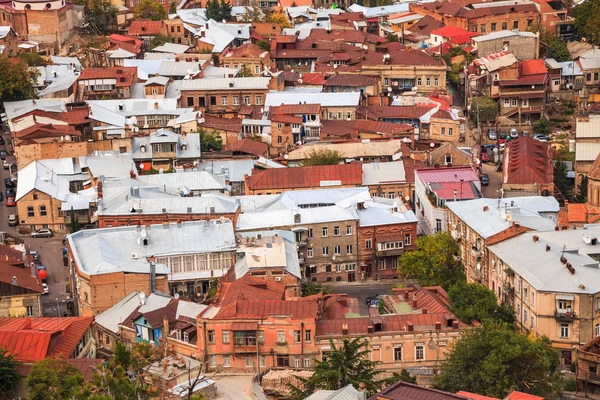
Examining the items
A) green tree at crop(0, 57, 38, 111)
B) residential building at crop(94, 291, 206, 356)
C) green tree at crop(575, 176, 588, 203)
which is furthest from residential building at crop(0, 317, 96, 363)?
green tree at crop(0, 57, 38, 111)

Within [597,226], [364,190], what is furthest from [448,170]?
[597,226]

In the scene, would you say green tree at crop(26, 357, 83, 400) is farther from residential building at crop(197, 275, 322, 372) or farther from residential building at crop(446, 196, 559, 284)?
residential building at crop(446, 196, 559, 284)

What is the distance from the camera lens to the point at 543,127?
112m

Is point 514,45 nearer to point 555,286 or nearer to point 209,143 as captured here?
point 209,143

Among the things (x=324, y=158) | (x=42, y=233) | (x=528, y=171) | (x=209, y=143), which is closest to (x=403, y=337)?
(x=528, y=171)

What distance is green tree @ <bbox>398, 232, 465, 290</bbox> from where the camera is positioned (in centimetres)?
8219

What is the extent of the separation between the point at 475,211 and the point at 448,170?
9.29m

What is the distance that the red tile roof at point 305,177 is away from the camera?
95.6 m

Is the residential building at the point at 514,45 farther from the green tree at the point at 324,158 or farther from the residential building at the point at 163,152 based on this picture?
the residential building at the point at 163,152

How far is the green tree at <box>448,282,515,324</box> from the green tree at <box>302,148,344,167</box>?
26.0m

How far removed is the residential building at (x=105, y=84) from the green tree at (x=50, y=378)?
55.0 m

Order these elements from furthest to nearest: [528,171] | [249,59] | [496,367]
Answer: [249,59]
[528,171]
[496,367]

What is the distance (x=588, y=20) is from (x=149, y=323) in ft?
224

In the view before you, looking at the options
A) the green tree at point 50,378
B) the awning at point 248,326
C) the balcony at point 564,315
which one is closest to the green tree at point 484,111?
the balcony at point 564,315
